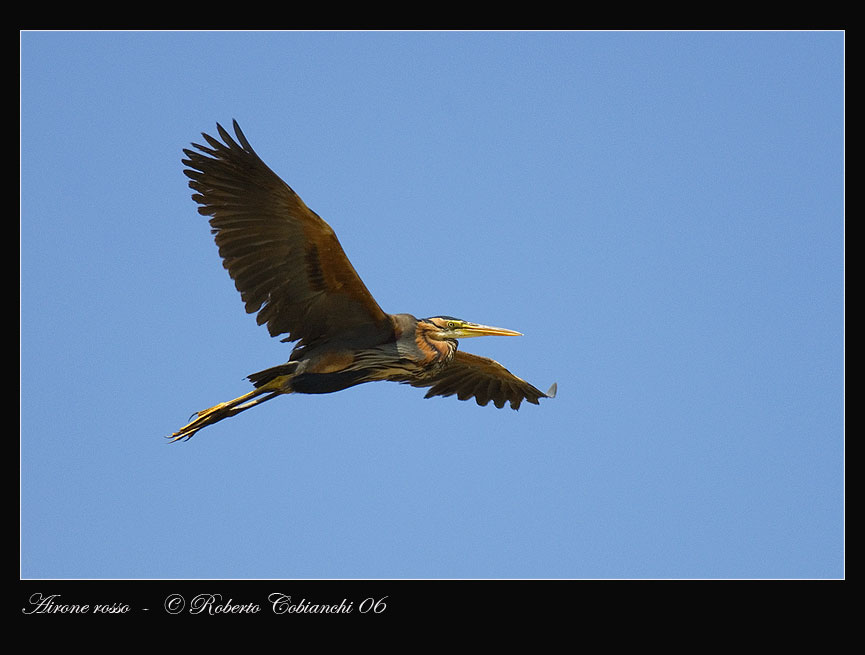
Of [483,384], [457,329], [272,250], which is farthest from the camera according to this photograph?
[483,384]

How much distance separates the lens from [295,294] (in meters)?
12.8

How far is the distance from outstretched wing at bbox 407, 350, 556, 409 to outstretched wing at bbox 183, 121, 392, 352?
253cm

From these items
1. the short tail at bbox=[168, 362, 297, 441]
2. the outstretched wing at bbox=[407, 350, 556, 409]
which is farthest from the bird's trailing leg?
the outstretched wing at bbox=[407, 350, 556, 409]

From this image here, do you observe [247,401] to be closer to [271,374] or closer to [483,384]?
[271,374]

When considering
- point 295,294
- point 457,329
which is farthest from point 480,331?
point 295,294

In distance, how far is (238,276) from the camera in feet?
41.6

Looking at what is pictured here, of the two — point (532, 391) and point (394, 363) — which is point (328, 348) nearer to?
point (394, 363)

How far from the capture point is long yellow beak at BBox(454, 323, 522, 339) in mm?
13430

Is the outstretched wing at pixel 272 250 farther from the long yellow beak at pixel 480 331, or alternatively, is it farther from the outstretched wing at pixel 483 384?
the outstretched wing at pixel 483 384

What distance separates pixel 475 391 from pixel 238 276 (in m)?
3.98

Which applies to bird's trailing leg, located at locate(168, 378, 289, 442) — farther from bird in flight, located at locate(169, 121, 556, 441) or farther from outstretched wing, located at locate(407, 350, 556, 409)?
outstretched wing, located at locate(407, 350, 556, 409)

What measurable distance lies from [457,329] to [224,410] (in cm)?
246
